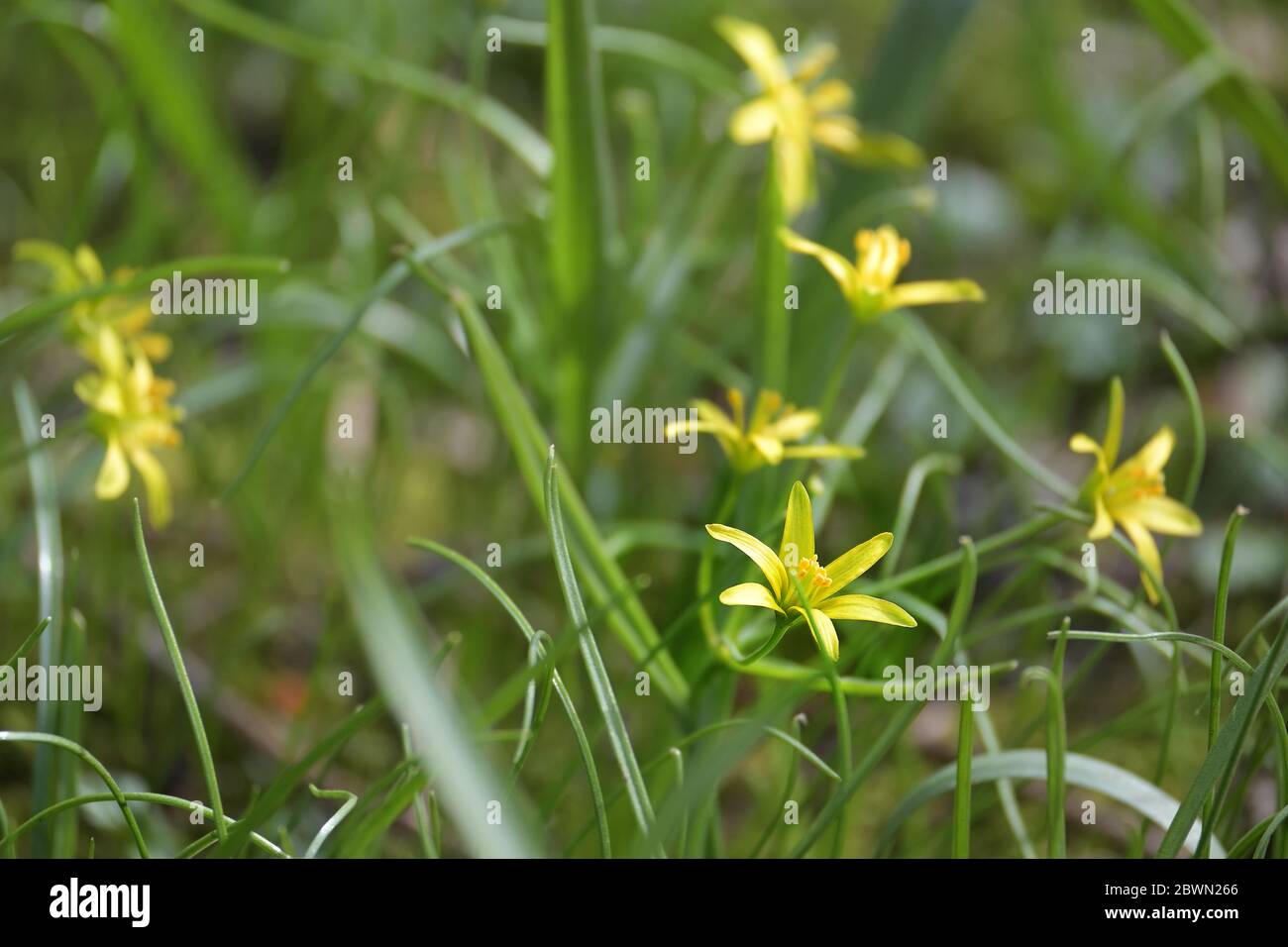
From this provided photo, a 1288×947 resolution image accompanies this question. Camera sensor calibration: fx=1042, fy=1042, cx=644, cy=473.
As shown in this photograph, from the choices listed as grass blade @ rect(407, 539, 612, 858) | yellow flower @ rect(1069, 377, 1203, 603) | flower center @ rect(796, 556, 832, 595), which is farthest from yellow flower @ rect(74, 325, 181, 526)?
yellow flower @ rect(1069, 377, 1203, 603)

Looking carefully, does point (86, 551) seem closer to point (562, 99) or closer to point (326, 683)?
point (326, 683)

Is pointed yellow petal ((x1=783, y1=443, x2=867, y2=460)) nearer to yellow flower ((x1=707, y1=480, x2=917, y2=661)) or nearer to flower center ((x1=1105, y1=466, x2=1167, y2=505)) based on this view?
yellow flower ((x1=707, y1=480, x2=917, y2=661))

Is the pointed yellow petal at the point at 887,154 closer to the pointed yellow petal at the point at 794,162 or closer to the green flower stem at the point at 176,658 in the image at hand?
the pointed yellow petal at the point at 794,162

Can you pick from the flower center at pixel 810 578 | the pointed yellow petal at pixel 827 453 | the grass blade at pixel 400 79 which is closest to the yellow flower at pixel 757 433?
the pointed yellow petal at pixel 827 453

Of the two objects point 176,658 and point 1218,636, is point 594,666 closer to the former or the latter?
point 176,658

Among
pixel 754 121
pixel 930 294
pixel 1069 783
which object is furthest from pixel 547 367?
pixel 1069 783

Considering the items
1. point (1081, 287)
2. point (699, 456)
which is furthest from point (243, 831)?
point (1081, 287)
